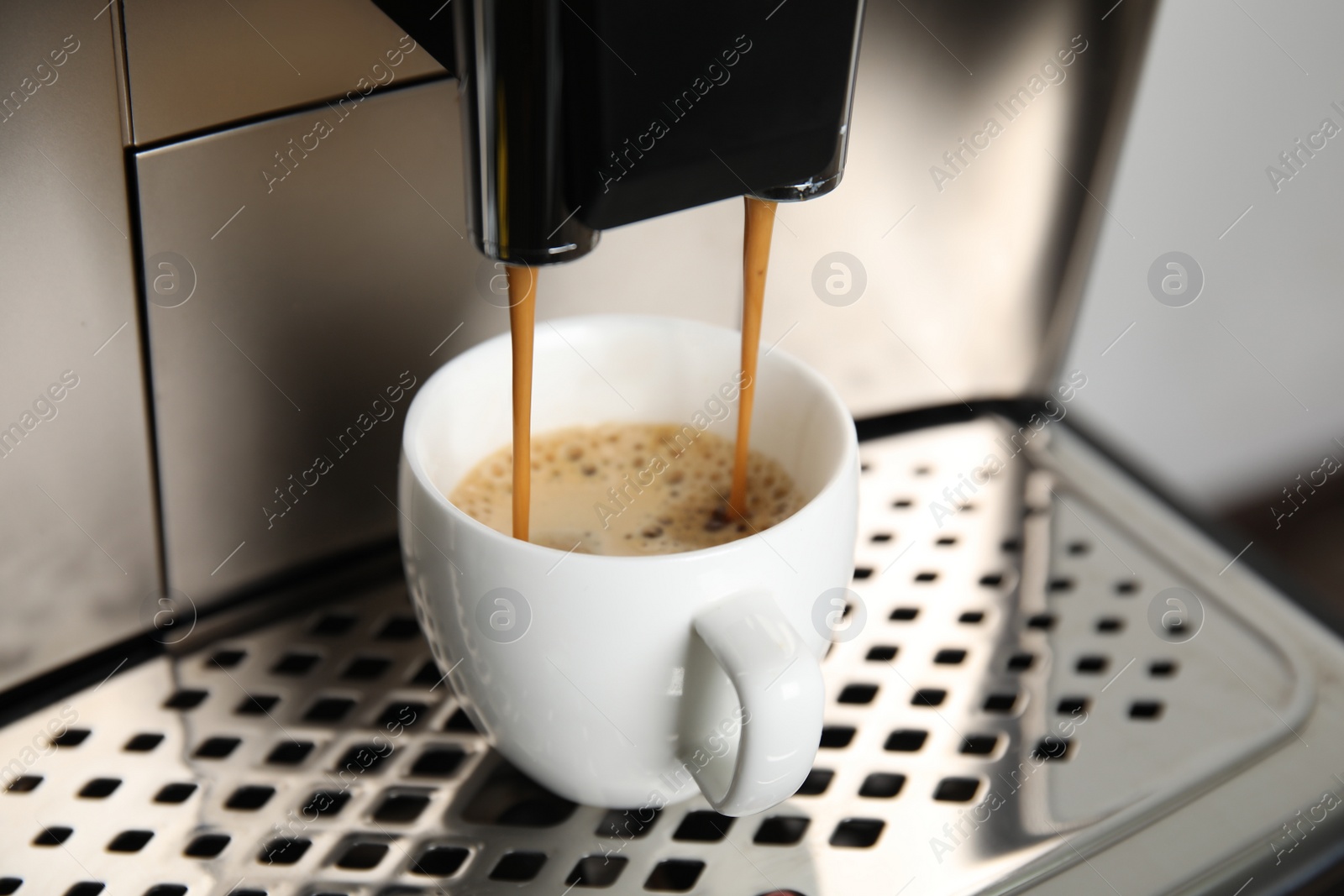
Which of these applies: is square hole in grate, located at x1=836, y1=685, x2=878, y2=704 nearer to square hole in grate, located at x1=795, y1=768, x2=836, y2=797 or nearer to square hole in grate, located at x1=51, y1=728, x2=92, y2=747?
square hole in grate, located at x1=795, y1=768, x2=836, y2=797

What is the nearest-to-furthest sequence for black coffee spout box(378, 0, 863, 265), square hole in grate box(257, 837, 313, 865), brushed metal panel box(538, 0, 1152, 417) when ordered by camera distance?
black coffee spout box(378, 0, 863, 265), square hole in grate box(257, 837, 313, 865), brushed metal panel box(538, 0, 1152, 417)

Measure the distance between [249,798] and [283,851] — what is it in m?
0.02

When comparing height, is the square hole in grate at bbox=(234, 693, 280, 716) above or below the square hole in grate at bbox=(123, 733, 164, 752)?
above

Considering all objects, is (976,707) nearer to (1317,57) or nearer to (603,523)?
(603,523)

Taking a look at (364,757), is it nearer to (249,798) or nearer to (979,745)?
(249,798)

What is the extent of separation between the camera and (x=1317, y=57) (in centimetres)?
67

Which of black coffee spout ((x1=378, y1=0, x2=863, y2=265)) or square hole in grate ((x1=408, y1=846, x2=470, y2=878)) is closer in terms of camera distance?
black coffee spout ((x1=378, y1=0, x2=863, y2=265))

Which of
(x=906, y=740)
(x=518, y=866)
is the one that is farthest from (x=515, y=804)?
(x=906, y=740)

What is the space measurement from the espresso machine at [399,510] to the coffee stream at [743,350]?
3cm

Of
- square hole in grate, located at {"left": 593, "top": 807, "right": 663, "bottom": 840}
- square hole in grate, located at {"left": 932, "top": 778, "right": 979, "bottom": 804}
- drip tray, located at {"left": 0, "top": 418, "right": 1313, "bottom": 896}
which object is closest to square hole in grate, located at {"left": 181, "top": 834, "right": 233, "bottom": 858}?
drip tray, located at {"left": 0, "top": 418, "right": 1313, "bottom": 896}

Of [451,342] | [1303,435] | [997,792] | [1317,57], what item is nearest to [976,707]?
[997,792]

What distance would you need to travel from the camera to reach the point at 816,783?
391 mm

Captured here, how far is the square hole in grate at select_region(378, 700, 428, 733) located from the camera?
0.41 meters

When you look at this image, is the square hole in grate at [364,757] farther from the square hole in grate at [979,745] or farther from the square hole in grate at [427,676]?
the square hole in grate at [979,745]
